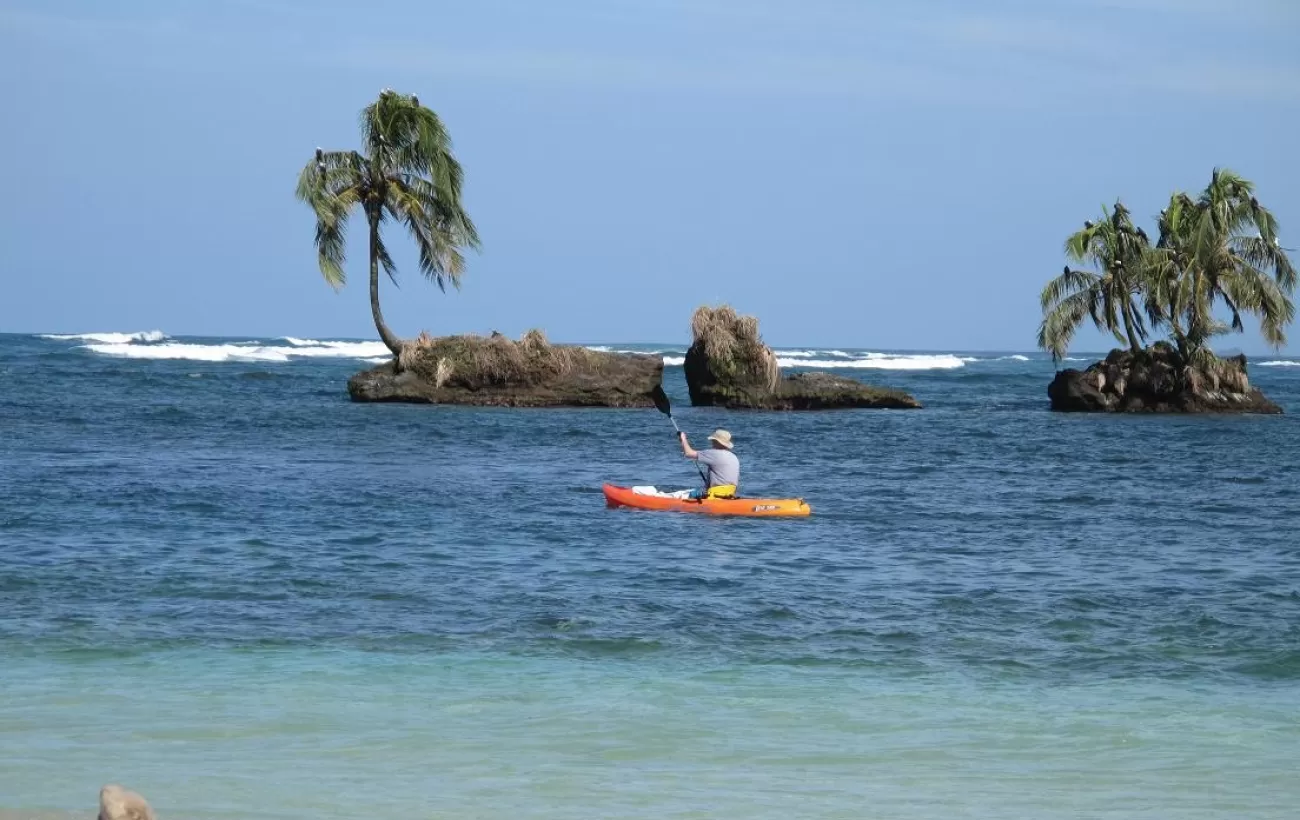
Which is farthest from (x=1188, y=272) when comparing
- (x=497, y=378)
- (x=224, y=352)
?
(x=224, y=352)

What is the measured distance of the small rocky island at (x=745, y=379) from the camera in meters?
40.4

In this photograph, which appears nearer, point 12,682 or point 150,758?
point 150,758

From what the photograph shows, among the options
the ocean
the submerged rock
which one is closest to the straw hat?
the ocean

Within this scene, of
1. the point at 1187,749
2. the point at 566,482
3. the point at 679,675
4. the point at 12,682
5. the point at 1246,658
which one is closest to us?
the point at 1187,749

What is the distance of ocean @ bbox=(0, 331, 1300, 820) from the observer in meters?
8.46

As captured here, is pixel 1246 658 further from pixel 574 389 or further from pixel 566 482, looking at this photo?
pixel 574 389

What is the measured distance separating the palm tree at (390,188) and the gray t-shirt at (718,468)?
73.3ft

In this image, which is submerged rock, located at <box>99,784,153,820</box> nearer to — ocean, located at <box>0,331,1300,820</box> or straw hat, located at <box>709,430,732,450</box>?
ocean, located at <box>0,331,1300,820</box>

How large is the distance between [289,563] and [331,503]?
16.1 feet

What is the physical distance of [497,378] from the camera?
40375mm

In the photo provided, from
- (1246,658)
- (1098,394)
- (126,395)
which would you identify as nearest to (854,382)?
(1098,394)

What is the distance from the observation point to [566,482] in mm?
24109

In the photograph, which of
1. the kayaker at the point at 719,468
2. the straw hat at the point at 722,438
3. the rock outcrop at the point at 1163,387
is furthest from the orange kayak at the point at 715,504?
the rock outcrop at the point at 1163,387

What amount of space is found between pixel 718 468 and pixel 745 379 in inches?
805
